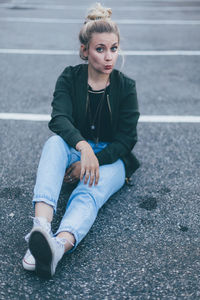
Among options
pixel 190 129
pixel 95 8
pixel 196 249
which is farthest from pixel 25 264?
pixel 190 129

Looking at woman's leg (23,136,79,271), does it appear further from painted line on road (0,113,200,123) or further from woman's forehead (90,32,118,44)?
painted line on road (0,113,200,123)

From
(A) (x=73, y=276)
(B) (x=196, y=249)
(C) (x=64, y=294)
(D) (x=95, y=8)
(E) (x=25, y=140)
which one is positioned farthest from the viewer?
(E) (x=25, y=140)

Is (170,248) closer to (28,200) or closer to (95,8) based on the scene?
(28,200)

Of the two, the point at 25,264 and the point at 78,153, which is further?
the point at 78,153

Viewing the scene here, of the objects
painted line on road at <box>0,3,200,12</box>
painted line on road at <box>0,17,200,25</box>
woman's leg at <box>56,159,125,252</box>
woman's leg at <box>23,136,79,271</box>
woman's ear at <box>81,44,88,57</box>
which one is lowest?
painted line on road at <box>0,3,200,12</box>

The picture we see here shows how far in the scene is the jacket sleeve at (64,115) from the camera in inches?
105

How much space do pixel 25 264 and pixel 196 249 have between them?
40.3 inches

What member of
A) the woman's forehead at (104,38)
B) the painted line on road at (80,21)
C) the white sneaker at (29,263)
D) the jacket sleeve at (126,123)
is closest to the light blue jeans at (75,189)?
the jacket sleeve at (126,123)

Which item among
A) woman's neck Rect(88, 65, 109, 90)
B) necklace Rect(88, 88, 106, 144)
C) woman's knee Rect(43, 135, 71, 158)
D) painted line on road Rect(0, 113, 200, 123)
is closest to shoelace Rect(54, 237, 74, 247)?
woman's knee Rect(43, 135, 71, 158)

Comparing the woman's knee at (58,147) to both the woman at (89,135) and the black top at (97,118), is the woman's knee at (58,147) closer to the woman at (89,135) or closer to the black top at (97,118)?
the woman at (89,135)

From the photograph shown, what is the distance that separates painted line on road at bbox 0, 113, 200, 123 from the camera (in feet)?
13.8

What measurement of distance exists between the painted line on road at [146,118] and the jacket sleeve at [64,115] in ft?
4.50

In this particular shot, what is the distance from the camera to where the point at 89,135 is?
117 inches

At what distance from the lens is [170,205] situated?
2824 millimetres
